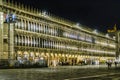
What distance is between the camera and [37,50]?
97625 millimetres

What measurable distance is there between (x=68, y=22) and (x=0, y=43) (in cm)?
4744

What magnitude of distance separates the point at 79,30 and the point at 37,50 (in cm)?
4239

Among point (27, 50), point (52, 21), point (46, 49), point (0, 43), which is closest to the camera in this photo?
point (0, 43)

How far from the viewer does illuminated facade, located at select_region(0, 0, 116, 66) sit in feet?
277

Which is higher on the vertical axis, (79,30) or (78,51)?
(79,30)

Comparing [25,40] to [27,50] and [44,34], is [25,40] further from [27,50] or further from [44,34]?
[44,34]

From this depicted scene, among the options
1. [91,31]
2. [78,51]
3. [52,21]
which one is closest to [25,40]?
[52,21]

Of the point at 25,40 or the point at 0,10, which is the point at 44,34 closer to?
the point at 25,40

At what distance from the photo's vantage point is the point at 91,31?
5945 inches

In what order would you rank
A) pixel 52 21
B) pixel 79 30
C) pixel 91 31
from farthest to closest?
pixel 91 31, pixel 79 30, pixel 52 21

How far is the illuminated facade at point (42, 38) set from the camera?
3319 inches

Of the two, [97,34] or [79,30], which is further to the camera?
[97,34]

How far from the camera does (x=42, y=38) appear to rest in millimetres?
102875

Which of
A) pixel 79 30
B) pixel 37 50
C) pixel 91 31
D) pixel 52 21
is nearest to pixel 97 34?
pixel 91 31
